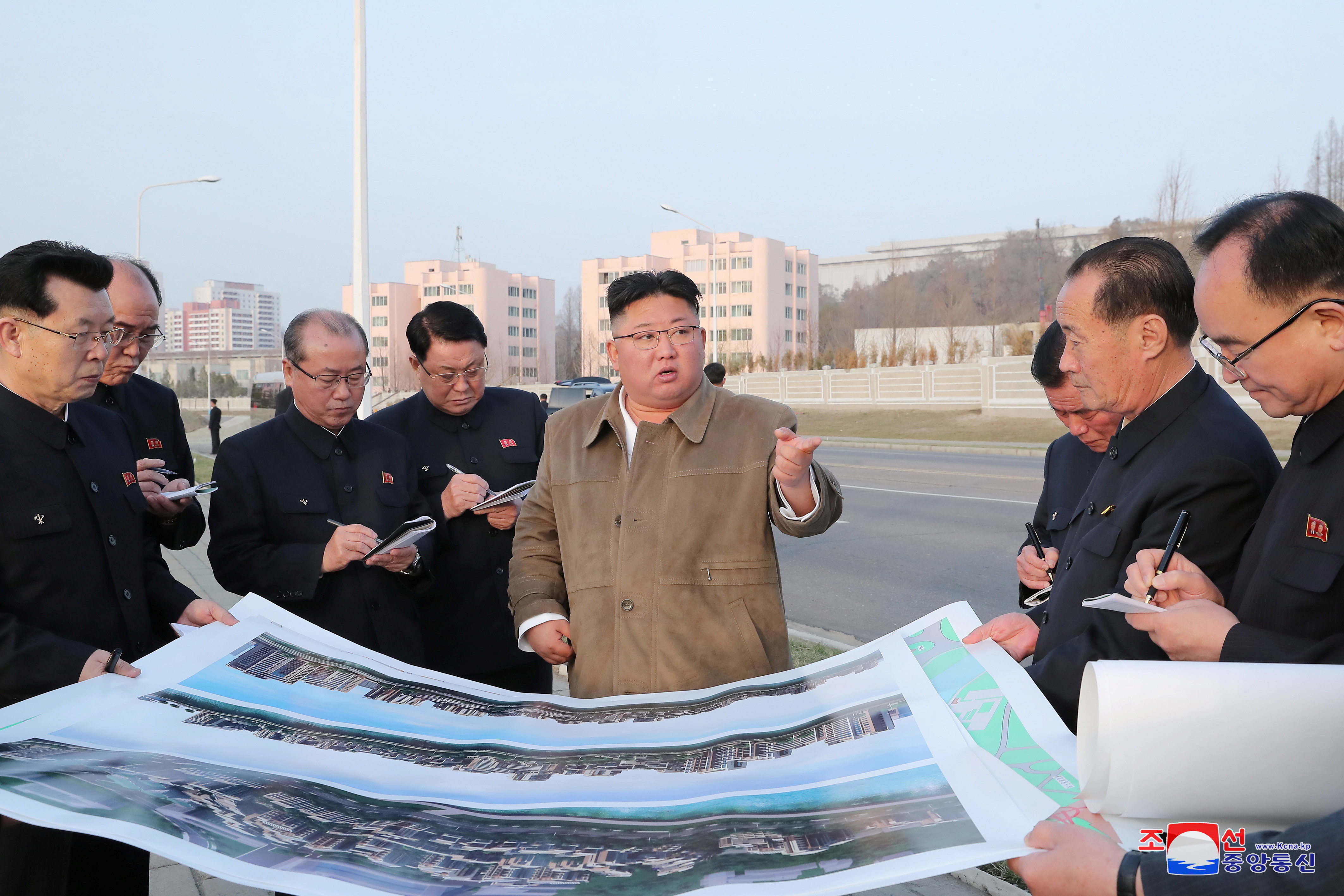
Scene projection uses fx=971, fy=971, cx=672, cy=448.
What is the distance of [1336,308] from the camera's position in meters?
1.79

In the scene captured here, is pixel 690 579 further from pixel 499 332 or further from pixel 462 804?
pixel 499 332

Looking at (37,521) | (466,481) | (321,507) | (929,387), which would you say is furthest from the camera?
(929,387)

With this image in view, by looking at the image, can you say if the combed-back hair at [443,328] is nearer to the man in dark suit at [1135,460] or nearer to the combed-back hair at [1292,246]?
the man in dark suit at [1135,460]

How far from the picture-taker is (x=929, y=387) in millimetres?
41281

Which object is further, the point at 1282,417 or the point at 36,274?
the point at 36,274

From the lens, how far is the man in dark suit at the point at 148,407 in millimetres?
3342

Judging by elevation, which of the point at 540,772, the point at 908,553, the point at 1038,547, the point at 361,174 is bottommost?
the point at 908,553

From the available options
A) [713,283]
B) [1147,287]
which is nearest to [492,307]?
[713,283]

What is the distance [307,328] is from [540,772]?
2057mm

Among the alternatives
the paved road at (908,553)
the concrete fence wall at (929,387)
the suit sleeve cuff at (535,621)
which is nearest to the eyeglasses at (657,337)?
the suit sleeve cuff at (535,621)

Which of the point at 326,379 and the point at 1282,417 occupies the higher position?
the point at 326,379

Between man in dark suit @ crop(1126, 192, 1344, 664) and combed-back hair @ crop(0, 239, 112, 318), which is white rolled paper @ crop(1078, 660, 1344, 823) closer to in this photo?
man in dark suit @ crop(1126, 192, 1344, 664)

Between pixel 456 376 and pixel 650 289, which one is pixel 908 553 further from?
pixel 650 289

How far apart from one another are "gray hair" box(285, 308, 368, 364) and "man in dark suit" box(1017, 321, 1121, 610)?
2394 mm
